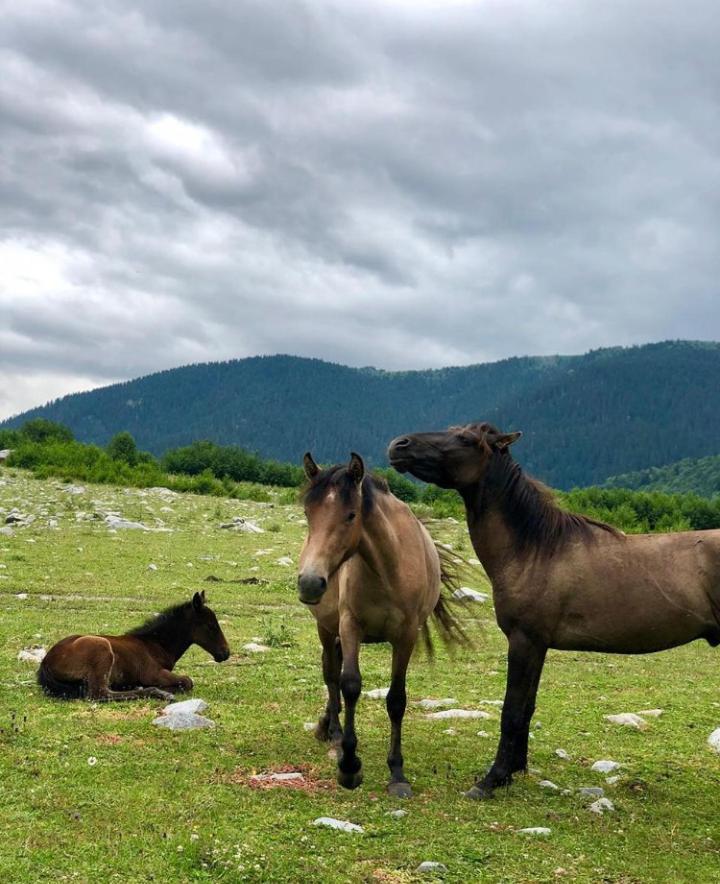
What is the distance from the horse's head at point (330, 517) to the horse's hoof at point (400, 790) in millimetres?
1636

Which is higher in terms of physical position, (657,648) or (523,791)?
(657,648)

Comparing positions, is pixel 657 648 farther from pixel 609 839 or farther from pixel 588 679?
pixel 588 679

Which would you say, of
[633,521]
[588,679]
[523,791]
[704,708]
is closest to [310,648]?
[588,679]

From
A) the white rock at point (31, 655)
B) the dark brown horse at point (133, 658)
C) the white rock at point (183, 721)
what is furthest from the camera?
the white rock at point (31, 655)

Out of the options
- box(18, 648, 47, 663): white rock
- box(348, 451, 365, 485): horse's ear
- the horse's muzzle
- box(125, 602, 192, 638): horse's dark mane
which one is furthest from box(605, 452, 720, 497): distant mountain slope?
the horse's muzzle

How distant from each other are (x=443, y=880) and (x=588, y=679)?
7.36 metres

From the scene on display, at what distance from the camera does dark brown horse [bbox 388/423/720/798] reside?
7.15 metres

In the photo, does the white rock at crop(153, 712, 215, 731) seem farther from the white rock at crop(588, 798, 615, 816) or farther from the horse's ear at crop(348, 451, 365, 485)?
the white rock at crop(588, 798, 615, 816)

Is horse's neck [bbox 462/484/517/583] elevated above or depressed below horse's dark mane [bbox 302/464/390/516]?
below

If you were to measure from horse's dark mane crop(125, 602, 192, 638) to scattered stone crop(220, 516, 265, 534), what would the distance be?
16.6 meters

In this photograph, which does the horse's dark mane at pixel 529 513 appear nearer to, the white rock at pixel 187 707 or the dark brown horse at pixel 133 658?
the white rock at pixel 187 707

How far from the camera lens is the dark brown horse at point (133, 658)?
938cm

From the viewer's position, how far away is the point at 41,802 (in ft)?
20.0

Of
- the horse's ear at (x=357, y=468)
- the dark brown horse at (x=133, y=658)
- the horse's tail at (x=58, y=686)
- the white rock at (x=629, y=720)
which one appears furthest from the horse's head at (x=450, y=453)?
the horse's tail at (x=58, y=686)
